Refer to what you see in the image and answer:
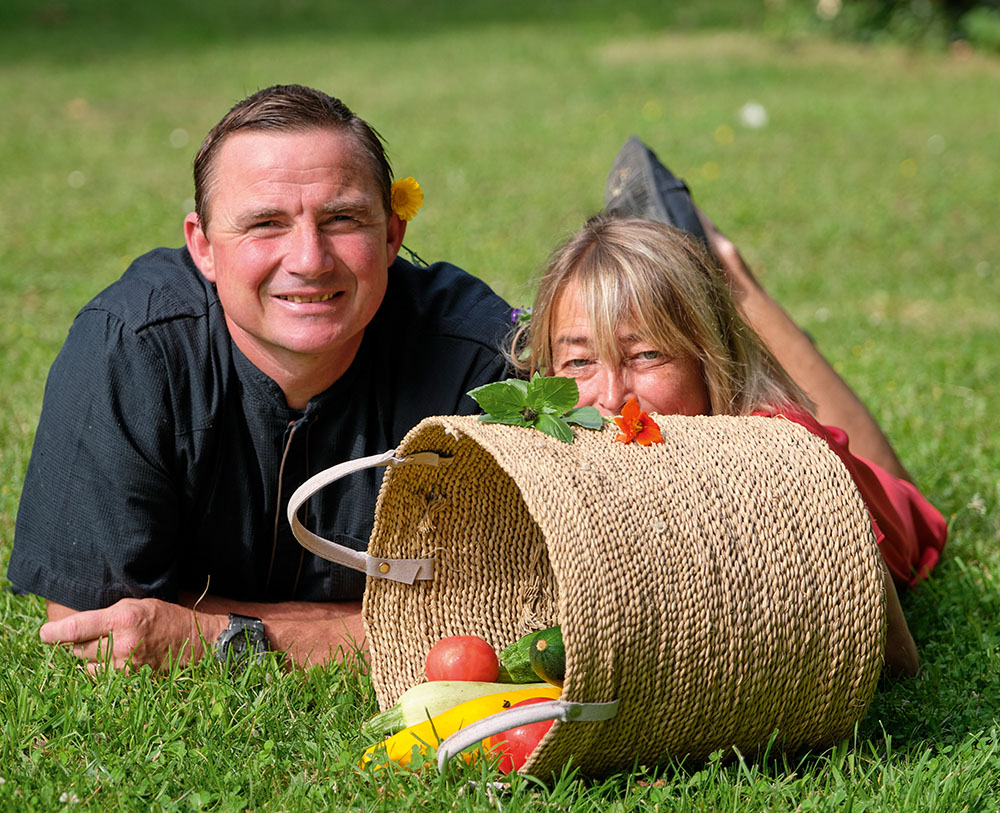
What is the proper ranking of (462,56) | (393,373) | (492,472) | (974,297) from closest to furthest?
(492,472)
(393,373)
(974,297)
(462,56)

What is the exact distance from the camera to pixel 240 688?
2.89m

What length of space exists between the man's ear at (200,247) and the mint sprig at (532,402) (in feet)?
3.15

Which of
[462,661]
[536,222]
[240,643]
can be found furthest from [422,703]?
[536,222]

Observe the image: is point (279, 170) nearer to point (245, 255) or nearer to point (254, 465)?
point (245, 255)

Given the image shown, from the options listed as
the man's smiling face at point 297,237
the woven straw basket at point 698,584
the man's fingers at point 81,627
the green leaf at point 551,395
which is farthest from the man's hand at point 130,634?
the green leaf at point 551,395

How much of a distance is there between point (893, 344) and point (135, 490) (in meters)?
4.37

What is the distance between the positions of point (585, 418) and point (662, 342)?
0.62 m

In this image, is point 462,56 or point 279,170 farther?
point 462,56

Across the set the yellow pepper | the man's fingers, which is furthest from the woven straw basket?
the man's fingers

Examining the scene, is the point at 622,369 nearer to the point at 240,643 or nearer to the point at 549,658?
the point at 549,658

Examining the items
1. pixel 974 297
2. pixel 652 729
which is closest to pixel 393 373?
pixel 652 729

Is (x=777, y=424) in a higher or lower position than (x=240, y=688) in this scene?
higher

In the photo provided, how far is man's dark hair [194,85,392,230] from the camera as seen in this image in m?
3.06

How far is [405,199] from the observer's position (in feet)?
10.7
